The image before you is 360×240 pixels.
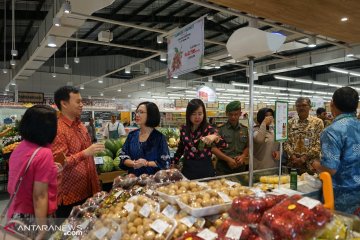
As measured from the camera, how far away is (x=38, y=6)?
32.9 feet

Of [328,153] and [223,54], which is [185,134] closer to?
[328,153]

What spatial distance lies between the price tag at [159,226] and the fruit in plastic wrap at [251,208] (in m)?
0.34

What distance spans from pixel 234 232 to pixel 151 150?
5.66 feet

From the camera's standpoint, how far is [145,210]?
174 centimetres

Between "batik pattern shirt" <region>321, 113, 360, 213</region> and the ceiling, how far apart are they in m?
1.36

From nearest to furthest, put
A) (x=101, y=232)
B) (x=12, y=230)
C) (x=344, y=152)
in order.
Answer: (x=101, y=232)
(x=12, y=230)
(x=344, y=152)

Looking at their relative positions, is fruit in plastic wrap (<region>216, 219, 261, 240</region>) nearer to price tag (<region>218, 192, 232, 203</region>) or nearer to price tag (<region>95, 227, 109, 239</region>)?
price tag (<region>218, 192, 232, 203</region>)

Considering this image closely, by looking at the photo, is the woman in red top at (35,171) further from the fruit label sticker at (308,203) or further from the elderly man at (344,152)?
the elderly man at (344,152)

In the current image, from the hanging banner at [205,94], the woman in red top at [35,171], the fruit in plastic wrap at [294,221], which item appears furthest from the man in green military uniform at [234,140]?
the hanging banner at [205,94]

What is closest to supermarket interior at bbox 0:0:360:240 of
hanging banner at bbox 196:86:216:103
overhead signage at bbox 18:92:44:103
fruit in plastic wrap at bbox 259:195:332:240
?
fruit in plastic wrap at bbox 259:195:332:240

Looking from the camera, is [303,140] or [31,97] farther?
Answer: [31,97]

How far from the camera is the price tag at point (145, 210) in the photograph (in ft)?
5.65

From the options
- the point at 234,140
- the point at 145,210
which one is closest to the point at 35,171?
the point at 145,210

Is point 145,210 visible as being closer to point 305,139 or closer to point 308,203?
point 308,203
